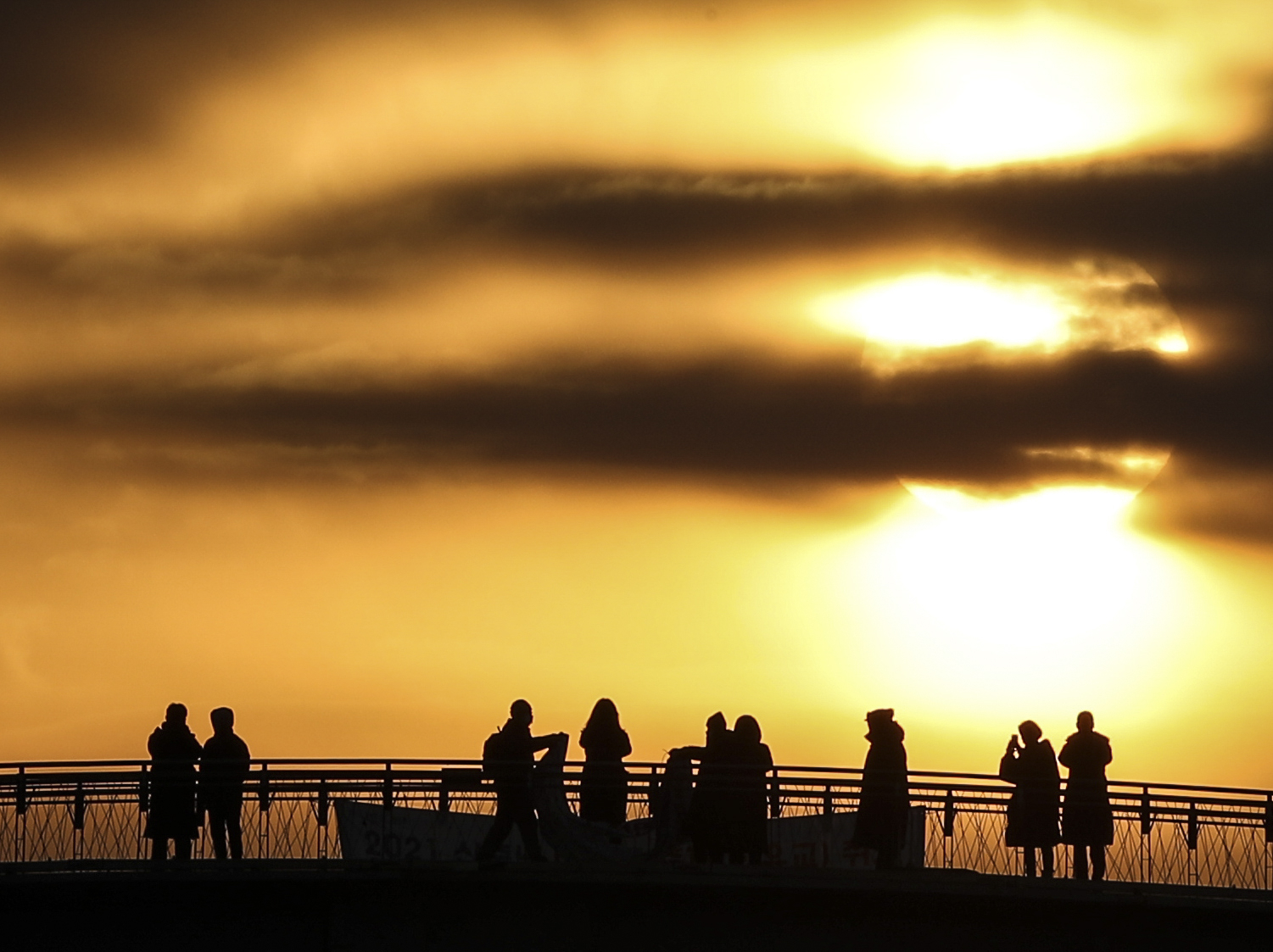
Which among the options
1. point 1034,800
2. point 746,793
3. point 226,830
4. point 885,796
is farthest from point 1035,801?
point 226,830

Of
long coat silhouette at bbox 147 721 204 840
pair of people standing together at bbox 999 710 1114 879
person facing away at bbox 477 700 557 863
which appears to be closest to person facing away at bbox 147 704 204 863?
long coat silhouette at bbox 147 721 204 840

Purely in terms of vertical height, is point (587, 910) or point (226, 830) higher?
point (226, 830)

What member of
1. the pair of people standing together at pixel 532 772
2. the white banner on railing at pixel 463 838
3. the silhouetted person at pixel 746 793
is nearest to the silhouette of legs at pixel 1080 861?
the white banner on railing at pixel 463 838

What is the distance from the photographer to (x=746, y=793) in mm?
39625

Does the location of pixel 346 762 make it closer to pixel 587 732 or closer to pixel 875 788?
pixel 587 732

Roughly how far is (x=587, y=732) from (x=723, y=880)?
2.39 m

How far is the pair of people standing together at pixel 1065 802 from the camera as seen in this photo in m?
39.9

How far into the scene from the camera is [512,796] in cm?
3903

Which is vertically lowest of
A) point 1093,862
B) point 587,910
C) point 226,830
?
point 587,910

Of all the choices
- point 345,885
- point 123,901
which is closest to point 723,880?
point 345,885

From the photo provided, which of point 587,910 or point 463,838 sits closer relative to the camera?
point 587,910

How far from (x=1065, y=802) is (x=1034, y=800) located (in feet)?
1.50

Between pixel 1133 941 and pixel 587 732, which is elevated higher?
pixel 587 732

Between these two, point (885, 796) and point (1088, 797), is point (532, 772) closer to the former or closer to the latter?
point (885, 796)
